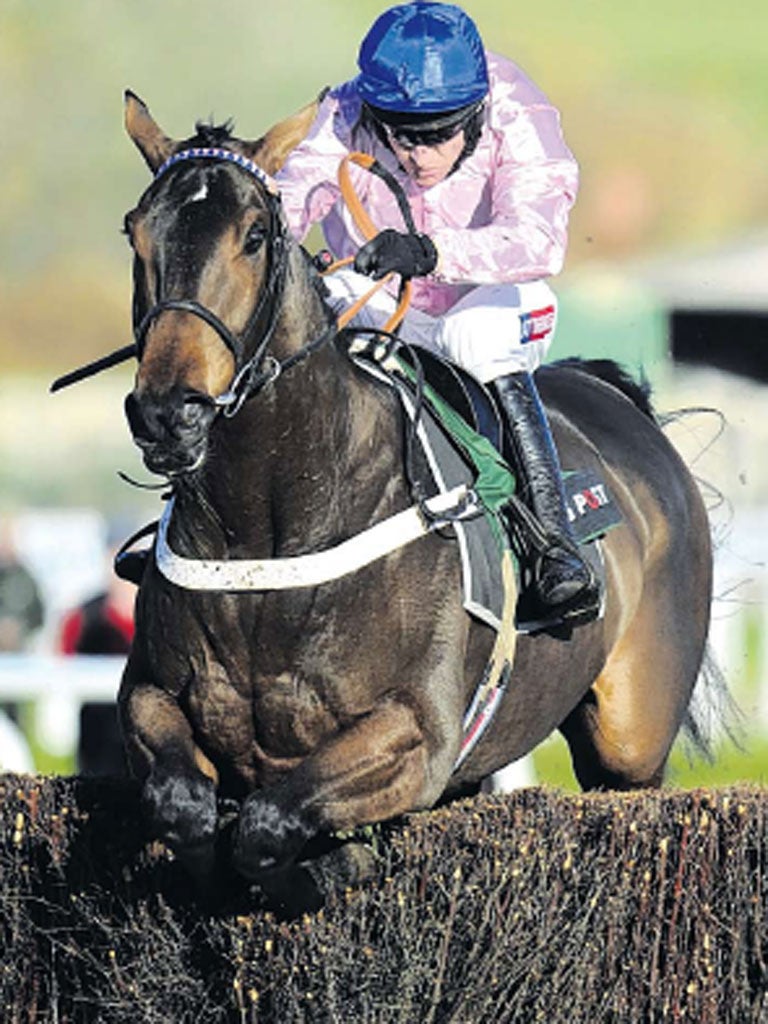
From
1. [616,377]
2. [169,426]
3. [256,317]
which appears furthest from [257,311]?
[616,377]

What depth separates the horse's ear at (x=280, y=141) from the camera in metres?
3.97

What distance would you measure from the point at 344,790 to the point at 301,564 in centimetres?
47

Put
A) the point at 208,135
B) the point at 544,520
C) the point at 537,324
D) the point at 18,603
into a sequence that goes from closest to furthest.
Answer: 1. the point at 208,135
2. the point at 544,520
3. the point at 537,324
4. the point at 18,603

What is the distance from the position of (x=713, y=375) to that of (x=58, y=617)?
674 cm

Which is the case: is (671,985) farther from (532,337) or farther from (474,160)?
(474,160)

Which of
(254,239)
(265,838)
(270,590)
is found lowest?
(265,838)

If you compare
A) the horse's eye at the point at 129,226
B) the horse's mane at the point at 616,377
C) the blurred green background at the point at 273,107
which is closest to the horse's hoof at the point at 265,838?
the horse's eye at the point at 129,226

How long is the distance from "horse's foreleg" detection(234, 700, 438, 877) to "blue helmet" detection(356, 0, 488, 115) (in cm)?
136

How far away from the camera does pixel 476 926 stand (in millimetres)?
4199

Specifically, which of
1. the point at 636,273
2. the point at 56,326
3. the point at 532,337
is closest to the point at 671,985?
the point at 532,337

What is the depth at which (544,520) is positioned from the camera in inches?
190

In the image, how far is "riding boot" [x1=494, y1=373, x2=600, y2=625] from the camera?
4.77m

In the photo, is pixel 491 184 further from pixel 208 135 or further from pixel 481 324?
pixel 208 135

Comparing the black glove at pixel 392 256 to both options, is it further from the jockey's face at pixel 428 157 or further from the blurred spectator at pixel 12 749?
the blurred spectator at pixel 12 749
